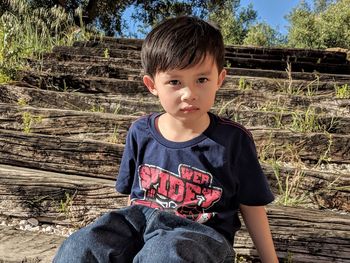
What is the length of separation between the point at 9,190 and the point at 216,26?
4.66 feet

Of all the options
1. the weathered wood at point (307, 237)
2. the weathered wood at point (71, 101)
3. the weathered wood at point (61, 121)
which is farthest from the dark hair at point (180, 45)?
the weathered wood at point (71, 101)

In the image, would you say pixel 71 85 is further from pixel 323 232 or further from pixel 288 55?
pixel 288 55

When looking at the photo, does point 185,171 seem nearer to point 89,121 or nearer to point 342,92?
point 89,121

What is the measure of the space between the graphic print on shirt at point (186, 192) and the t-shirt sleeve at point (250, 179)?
90 mm

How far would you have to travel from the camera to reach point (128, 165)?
2.00 m

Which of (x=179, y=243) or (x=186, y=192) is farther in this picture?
(x=186, y=192)

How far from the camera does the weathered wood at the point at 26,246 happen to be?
6.88ft

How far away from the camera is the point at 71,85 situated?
4.45 metres

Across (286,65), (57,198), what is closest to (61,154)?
(57,198)

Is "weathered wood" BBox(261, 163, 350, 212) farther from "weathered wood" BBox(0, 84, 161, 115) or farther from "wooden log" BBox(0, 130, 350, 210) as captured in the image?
"weathered wood" BBox(0, 84, 161, 115)

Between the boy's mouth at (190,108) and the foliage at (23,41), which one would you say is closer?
the boy's mouth at (190,108)

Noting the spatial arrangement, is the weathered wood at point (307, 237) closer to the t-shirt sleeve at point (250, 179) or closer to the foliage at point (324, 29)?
the t-shirt sleeve at point (250, 179)

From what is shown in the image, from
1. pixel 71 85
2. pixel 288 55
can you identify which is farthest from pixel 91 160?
pixel 288 55

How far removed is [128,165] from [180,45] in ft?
1.76
